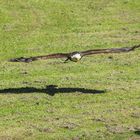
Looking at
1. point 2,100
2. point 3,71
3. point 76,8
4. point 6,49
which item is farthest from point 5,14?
point 2,100

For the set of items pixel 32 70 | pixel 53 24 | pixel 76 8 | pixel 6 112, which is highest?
pixel 76 8

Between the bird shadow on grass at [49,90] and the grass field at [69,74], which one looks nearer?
the grass field at [69,74]

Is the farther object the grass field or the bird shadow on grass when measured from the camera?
the bird shadow on grass

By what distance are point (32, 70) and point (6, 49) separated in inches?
189

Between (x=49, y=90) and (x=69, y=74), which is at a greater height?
(x=69, y=74)

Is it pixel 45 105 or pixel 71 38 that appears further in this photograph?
pixel 71 38

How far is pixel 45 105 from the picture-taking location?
21453 millimetres

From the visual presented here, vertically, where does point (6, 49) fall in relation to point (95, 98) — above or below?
above

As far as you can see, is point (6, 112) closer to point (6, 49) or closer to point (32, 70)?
point (32, 70)

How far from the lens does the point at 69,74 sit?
2541 centimetres

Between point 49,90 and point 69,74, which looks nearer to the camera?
point 49,90

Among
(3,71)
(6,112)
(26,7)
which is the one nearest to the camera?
(6,112)

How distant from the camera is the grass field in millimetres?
19516

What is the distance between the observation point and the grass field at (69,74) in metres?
19.5
